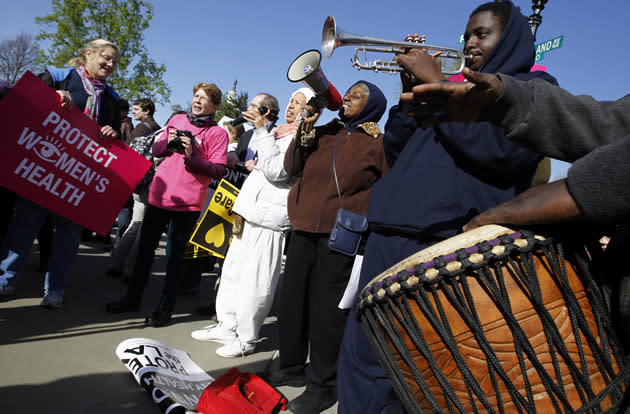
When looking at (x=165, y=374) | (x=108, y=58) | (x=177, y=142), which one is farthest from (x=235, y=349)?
(x=108, y=58)

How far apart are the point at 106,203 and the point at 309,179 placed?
1.97m

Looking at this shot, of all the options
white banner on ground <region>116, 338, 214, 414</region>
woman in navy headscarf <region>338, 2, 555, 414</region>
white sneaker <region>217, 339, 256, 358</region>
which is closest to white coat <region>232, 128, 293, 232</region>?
white sneaker <region>217, 339, 256, 358</region>

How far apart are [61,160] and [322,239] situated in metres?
2.34

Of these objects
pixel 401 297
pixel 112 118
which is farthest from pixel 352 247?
pixel 112 118

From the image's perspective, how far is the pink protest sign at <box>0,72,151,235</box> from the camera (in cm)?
352

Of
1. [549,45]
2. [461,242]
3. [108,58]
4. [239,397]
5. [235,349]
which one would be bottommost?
[235,349]

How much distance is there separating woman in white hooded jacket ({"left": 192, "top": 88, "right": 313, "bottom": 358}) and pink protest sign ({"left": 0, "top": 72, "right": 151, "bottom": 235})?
1.12m

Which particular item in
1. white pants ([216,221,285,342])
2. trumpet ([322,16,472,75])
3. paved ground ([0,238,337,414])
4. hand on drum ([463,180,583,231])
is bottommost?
paved ground ([0,238,337,414])

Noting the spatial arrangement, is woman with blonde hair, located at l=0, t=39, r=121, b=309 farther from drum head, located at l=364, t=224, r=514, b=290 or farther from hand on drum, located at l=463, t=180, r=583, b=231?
hand on drum, located at l=463, t=180, r=583, b=231

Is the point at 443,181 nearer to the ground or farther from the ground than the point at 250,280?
farther from the ground

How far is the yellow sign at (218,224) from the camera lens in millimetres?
4199

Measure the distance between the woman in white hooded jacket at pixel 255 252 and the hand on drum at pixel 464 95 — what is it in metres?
2.31

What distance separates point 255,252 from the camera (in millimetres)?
3611

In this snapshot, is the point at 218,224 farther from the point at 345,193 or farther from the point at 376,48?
the point at 376,48
